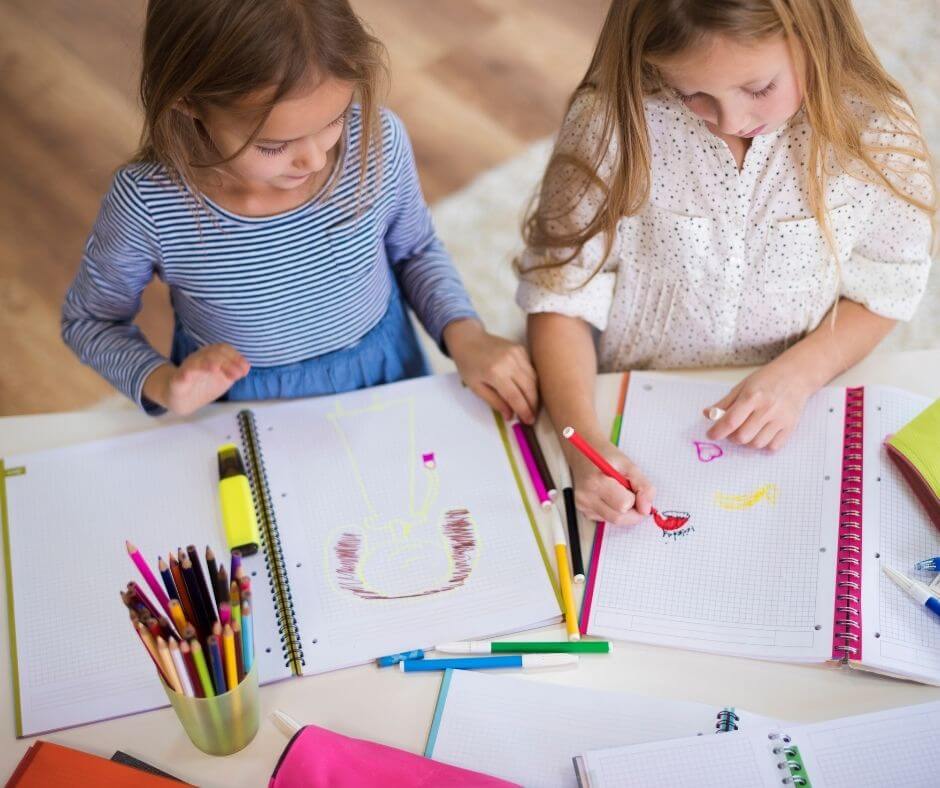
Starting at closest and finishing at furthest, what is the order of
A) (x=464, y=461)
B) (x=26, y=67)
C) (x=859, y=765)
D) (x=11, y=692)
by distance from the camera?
(x=859, y=765) → (x=11, y=692) → (x=464, y=461) → (x=26, y=67)

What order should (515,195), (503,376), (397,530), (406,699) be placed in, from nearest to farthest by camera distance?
1. (406,699)
2. (397,530)
3. (503,376)
4. (515,195)

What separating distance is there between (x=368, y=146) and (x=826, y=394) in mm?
536

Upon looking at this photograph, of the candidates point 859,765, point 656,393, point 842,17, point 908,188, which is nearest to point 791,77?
point 842,17

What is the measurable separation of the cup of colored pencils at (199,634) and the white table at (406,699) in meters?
0.05

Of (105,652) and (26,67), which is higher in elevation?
(105,652)

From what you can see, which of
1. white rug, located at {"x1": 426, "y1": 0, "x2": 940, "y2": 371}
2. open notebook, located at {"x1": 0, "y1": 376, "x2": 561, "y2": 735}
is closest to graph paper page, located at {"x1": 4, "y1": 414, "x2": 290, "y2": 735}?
open notebook, located at {"x1": 0, "y1": 376, "x2": 561, "y2": 735}

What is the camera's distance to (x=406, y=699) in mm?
823

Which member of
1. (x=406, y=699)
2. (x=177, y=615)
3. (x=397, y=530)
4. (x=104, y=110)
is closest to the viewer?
(x=177, y=615)

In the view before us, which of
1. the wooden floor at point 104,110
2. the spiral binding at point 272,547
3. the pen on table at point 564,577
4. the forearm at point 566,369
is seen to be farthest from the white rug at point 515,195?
the pen on table at point 564,577

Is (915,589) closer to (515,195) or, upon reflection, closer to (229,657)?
(229,657)

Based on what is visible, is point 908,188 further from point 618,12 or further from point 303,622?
point 303,622

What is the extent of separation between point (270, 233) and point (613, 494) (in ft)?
1.54

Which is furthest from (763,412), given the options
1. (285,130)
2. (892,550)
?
(285,130)

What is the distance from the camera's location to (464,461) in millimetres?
983
